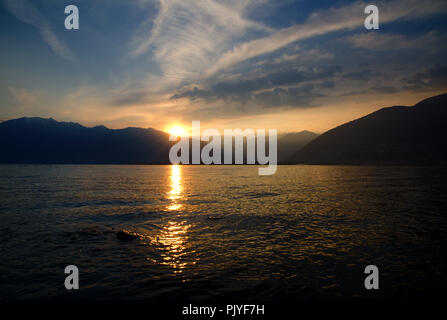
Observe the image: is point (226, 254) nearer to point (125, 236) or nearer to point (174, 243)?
point (174, 243)

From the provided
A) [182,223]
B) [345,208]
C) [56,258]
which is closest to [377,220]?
[345,208]

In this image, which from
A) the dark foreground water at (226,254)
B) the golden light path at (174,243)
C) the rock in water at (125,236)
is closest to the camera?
the dark foreground water at (226,254)

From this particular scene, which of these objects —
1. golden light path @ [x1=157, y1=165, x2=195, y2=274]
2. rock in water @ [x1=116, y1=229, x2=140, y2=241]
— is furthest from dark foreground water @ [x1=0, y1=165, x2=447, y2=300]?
rock in water @ [x1=116, y1=229, x2=140, y2=241]

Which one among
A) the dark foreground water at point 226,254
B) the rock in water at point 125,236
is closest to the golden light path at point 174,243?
the dark foreground water at point 226,254

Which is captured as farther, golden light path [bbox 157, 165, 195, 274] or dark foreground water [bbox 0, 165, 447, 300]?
golden light path [bbox 157, 165, 195, 274]

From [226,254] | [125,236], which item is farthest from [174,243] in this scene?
[226,254]

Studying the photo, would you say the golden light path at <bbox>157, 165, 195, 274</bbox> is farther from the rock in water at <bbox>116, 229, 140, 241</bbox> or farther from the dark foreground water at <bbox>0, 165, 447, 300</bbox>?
the rock in water at <bbox>116, 229, 140, 241</bbox>

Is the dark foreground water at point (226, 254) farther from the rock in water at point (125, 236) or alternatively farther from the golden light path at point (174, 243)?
the rock in water at point (125, 236)

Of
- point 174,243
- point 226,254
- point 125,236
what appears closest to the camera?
point 226,254

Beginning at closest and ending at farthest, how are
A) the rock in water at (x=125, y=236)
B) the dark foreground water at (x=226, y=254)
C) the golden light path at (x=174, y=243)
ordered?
the dark foreground water at (x=226, y=254) → the golden light path at (x=174, y=243) → the rock in water at (x=125, y=236)

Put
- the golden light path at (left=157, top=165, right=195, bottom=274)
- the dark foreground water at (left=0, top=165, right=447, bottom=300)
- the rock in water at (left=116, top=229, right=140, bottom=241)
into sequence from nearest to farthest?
1. the dark foreground water at (left=0, top=165, right=447, bottom=300)
2. the golden light path at (left=157, top=165, right=195, bottom=274)
3. the rock in water at (left=116, top=229, right=140, bottom=241)

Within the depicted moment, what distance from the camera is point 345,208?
33.4 meters

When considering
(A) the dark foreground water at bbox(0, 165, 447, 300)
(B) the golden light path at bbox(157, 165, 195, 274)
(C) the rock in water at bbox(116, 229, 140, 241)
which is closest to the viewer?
(A) the dark foreground water at bbox(0, 165, 447, 300)
